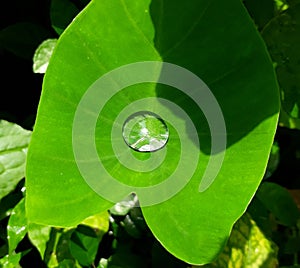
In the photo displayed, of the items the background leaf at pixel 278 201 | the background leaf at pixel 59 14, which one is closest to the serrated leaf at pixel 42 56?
the background leaf at pixel 59 14

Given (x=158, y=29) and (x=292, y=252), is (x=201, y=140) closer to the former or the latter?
(x=158, y=29)

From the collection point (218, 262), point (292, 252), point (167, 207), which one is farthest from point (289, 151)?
point (167, 207)

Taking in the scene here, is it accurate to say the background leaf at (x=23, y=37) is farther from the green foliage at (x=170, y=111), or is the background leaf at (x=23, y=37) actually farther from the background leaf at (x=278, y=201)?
the background leaf at (x=278, y=201)

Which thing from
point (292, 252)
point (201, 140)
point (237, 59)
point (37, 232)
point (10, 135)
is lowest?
point (292, 252)

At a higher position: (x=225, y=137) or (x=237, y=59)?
(x=237, y=59)

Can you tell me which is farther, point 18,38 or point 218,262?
point 18,38

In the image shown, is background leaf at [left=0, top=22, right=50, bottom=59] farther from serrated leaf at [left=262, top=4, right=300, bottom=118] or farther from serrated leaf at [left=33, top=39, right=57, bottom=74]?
serrated leaf at [left=262, top=4, right=300, bottom=118]

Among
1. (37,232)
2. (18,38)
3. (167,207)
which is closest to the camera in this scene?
(167,207)
